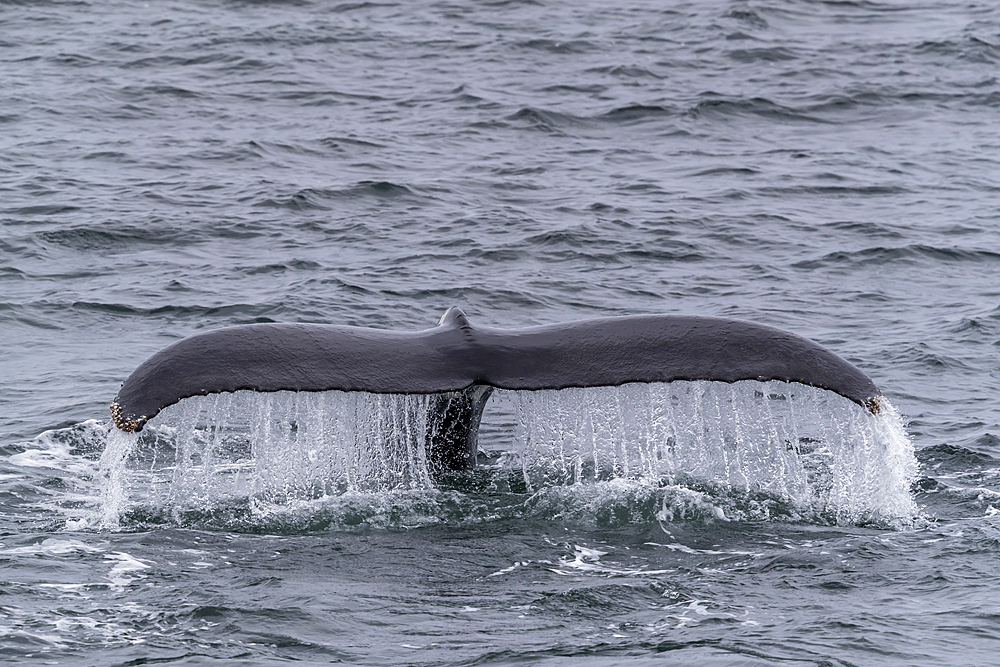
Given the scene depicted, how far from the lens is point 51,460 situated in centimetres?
956

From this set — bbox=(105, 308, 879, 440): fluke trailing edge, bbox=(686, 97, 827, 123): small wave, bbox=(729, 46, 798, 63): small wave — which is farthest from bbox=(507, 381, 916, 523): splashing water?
bbox=(729, 46, 798, 63): small wave

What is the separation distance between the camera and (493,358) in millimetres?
7340

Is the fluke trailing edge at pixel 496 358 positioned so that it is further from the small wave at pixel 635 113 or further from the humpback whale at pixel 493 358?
the small wave at pixel 635 113

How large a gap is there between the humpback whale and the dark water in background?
1.00m

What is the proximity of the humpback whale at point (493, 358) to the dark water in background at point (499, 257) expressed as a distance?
100 centimetres

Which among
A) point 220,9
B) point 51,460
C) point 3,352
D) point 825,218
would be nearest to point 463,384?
point 51,460

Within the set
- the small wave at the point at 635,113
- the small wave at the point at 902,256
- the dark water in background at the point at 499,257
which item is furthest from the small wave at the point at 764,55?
the small wave at the point at 902,256

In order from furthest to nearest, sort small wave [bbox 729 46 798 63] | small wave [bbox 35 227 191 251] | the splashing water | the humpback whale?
small wave [bbox 729 46 798 63] → small wave [bbox 35 227 191 251] → the splashing water → the humpback whale

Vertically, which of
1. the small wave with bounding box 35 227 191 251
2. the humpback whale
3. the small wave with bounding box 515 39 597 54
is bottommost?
the humpback whale

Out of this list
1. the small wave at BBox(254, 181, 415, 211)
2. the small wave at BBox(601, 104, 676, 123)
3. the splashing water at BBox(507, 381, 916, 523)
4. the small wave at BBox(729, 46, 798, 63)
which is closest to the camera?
the splashing water at BBox(507, 381, 916, 523)

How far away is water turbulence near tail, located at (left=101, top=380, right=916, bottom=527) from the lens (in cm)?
813

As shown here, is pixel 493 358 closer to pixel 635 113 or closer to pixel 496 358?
pixel 496 358

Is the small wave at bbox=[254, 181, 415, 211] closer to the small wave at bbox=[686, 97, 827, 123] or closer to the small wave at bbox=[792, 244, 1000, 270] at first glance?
the small wave at bbox=[792, 244, 1000, 270]

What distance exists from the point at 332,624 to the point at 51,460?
3.49m
